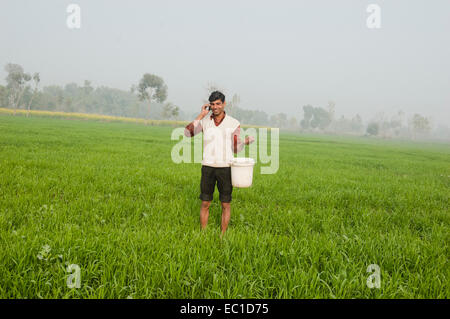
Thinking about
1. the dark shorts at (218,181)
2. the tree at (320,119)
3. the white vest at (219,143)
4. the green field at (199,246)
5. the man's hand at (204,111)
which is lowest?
the green field at (199,246)

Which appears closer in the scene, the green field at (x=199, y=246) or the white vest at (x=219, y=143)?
the green field at (x=199, y=246)

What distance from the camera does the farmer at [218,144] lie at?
3.24m

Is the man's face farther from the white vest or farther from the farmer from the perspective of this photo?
the white vest

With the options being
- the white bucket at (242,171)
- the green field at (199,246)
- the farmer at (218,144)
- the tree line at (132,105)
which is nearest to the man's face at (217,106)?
the farmer at (218,144)

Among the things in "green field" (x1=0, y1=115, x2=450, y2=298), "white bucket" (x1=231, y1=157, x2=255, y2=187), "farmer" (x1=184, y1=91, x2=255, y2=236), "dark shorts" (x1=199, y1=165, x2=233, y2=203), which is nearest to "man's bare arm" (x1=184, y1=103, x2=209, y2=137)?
"farmer" (x1=184, y1=91, x2=255, y2=236)

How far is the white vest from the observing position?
10.6ft

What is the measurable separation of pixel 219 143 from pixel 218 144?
0.02 meters

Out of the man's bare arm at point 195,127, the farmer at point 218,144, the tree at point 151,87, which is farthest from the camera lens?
the tree at point 151,87

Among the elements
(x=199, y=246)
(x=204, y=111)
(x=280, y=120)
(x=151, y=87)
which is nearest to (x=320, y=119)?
(x=280, y=120)

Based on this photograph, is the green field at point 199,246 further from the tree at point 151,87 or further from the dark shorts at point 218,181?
the tree at point 151,87

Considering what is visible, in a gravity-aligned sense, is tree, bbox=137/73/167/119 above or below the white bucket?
above

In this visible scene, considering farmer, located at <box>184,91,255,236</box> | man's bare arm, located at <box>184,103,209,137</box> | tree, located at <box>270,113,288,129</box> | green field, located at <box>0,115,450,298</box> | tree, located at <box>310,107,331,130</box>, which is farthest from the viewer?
tree, located at <box>270,113,288,129</box>

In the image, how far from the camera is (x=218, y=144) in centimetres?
325

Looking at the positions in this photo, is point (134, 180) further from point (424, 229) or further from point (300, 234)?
point (424, 229)
